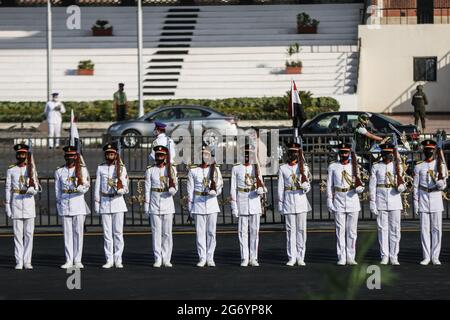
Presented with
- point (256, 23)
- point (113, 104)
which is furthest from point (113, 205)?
point (256, 23)

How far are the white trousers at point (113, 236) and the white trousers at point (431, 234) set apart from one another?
387cm

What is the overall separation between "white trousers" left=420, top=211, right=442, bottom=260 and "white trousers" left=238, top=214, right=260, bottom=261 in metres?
2.14

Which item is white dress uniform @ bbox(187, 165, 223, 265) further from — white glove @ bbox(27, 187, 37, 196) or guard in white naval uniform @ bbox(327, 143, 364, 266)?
white glove @ bbox(27, 187, 37, 196)

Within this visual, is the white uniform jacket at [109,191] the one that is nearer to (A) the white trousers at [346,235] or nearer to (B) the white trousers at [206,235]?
(B) the white trousers at [206,235]

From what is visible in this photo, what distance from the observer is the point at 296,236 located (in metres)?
17.8

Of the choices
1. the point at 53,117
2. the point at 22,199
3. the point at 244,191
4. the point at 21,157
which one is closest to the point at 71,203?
the point at 22,199

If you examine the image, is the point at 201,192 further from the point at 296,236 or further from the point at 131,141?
the point at 131,141

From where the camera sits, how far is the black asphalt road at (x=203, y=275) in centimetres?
1506

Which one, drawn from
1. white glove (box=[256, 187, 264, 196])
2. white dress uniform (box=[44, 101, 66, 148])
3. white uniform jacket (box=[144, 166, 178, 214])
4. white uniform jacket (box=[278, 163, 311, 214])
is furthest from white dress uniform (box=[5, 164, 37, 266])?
white dress uniform (box=[44, 101, 66, 148])

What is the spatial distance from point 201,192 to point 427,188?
2955 millimetres

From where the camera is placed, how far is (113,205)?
18.0 m

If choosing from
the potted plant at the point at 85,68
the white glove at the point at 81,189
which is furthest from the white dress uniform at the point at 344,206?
the potted plant at the point at 85,68
